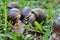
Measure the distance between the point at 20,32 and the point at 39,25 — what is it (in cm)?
20

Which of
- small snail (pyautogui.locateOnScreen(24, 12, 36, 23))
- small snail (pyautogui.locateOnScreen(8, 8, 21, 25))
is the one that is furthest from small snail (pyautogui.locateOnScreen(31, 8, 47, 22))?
small snail (pyautogui.locateOnScreen(8, 8, 21, 25))

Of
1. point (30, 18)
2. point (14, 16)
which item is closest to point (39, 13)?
point (30, 18)

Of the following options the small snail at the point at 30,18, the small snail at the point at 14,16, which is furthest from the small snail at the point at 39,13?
the small snail at the point at 14,16

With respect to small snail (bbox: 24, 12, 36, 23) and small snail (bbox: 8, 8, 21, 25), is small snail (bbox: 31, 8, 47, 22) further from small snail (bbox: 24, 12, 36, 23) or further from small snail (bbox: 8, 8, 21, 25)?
small snail (bbox: 8, 8, 21, 25)

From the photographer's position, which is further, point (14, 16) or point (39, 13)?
point (39, 13)

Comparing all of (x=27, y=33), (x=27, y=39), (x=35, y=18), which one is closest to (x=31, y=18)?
(x=35, y=18)

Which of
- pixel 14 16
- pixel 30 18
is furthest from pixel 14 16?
pixel 30 18

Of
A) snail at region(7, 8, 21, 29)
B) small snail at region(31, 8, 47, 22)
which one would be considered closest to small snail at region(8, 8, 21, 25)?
snail at region(7, 8, 21, 29)

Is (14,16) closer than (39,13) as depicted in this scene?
Yes

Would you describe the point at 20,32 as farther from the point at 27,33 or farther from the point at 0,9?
the point at 0,9

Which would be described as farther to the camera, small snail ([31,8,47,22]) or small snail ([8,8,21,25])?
small snail ([31,8,47,22])

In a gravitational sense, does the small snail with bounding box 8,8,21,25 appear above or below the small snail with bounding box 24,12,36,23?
above

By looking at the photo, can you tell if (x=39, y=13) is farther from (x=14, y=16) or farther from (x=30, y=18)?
(x=14, y=16)

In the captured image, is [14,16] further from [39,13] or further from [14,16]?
[39,13]
